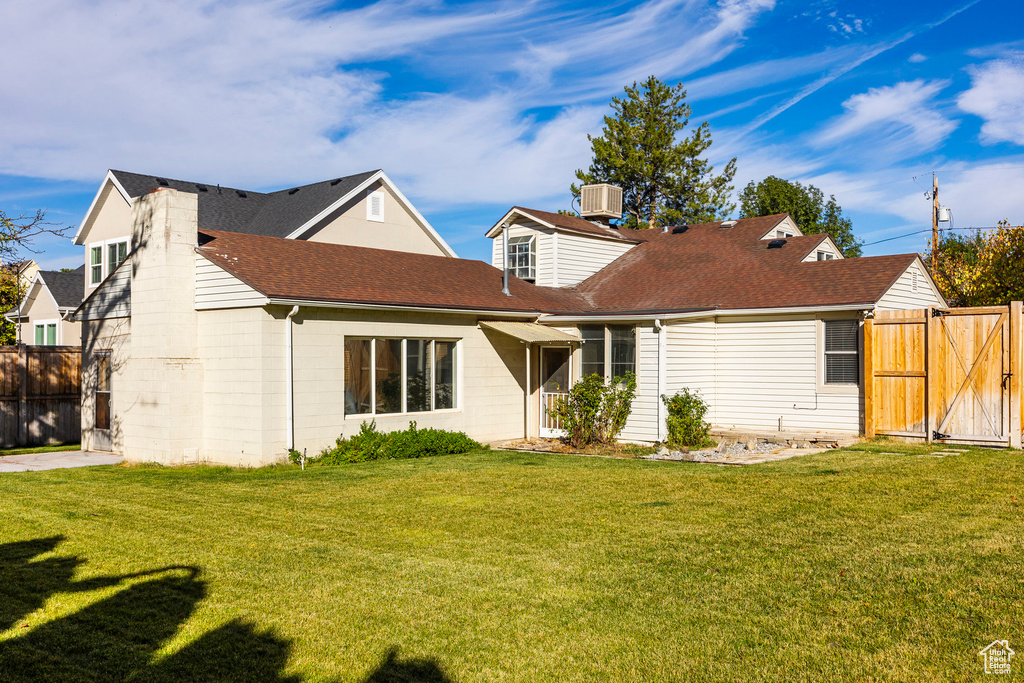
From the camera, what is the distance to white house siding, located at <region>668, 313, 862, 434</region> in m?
17.2

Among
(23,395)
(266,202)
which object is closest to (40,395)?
(23,395)

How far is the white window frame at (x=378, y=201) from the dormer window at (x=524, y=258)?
6.73m

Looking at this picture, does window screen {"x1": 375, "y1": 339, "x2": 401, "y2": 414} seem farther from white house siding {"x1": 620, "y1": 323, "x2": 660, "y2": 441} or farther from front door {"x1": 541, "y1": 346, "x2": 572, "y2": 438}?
white house siding {"x1": 620, "y1": 323, "x2": 660, "y2": 441}

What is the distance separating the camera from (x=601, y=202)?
26172mm

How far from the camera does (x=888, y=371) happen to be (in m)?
16.0

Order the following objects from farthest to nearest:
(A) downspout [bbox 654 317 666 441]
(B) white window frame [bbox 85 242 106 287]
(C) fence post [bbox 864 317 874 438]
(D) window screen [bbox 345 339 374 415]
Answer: (B) white window frame [bbox 85 242 106 287] < (A) downspout [bbox 654 317 666 441] < (C) fence post [bbox 864 317 874 438] < (D) window screen [bbox 345 339 374 415]

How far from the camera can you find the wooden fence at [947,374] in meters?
14.7

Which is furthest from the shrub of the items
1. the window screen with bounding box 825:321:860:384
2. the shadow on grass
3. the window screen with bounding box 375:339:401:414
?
the shadow on grass

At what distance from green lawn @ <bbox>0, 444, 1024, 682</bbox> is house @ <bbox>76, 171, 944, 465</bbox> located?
3.78m

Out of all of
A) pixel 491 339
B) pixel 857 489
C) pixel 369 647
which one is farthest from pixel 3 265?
pixel 857 489

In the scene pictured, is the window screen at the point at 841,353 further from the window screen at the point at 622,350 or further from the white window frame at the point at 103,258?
the white window frame at the point at 103,258

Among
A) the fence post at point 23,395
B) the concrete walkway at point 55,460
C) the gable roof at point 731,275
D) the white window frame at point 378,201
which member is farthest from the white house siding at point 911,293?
the fence post at point 23,395

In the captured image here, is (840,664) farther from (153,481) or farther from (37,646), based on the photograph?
(153,481)

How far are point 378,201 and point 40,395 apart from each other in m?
12.5
